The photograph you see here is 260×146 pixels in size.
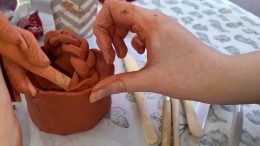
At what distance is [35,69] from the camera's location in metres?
0.32

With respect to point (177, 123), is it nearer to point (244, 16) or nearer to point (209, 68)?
point (209, 68)

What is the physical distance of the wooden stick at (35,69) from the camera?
31cm

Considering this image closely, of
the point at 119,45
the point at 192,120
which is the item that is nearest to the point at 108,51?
the point at 119,45

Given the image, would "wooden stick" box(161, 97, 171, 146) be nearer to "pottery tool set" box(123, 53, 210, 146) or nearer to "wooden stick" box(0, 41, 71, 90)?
"pottery tool set" box(123, 53, 210, 146)

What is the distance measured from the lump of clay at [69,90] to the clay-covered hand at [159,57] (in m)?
0.02

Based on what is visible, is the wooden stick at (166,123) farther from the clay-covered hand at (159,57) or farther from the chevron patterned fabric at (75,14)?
the chevron patterned fabric at (75,14)

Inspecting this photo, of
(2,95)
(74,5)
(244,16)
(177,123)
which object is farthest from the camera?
(244,16)

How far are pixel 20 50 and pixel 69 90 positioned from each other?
62 millimetres

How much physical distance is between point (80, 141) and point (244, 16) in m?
0.41

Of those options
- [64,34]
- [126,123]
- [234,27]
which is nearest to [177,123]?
[126,123]

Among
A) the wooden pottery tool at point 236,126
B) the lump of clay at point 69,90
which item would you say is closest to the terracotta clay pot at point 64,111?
the lump of clay at point 69,90

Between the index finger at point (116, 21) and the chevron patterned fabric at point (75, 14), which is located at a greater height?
the index finger at point (116, 21)

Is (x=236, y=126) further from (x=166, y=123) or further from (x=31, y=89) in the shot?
(x=31, y=89)

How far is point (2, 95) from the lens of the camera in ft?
0.86
